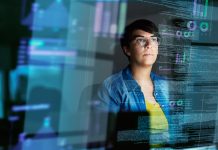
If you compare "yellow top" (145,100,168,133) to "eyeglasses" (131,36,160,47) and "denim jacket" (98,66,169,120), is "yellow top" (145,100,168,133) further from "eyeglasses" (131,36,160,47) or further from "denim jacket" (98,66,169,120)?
"eyeglasses" (131,36,160,47)

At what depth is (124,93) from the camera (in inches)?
57.4

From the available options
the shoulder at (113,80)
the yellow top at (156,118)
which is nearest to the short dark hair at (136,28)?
the shoulder at (113,80)

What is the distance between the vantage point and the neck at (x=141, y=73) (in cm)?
149

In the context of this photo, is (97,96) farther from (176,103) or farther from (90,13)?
(176,103)

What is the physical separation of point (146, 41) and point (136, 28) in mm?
68

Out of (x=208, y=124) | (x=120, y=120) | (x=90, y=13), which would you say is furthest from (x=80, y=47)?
(x=208, y=124)

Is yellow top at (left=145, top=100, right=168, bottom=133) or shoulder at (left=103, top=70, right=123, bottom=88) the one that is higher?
shoulder at (left=103, top=70, right=123, bottom=88)

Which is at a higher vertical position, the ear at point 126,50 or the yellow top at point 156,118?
the ear at point 126,50

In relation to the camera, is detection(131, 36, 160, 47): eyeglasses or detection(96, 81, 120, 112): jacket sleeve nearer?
detection(96, 81, 120, 112): jacket sleeve

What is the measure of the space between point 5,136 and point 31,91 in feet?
0.48

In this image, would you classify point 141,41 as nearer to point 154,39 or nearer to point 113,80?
point 154,39

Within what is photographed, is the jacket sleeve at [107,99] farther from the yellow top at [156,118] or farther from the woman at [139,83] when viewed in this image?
the yellow top at [156,118]

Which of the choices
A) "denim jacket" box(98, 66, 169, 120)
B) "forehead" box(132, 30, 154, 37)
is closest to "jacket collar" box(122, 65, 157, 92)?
"denim jacket" box(98, 66, 169, 120)

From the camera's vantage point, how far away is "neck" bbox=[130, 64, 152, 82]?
1.49 meters
